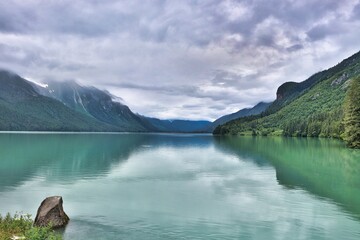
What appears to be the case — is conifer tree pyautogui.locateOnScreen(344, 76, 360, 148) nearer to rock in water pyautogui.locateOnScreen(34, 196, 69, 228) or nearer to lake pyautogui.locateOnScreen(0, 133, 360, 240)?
lake pyautogui.locateOnScreen(0, 133, 360, 240)

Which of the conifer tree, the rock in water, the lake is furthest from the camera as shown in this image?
the conifer tree

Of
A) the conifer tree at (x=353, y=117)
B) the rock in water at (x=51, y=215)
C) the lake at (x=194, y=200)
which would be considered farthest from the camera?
the conifer tree at (x=353, y=117)

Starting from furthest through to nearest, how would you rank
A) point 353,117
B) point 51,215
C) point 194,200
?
point 353,117 < point 194,200 < point 51,215

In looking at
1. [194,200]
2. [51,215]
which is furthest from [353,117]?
[51,215]

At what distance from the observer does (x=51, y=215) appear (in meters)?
25.5

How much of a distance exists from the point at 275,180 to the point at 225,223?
24965 millimetres

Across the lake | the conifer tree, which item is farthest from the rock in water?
the conifer tree

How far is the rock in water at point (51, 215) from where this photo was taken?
2508 cm

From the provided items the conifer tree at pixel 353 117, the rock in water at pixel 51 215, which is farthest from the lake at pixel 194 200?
the conifer tree at pixel 353 117

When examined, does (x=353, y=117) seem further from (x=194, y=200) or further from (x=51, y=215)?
(x=51, y=215)

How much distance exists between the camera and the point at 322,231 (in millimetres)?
25984

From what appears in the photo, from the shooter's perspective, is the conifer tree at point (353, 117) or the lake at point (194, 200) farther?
the conifer tree at point (353, 117)

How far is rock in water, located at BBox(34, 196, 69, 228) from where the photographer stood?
82.3 feet

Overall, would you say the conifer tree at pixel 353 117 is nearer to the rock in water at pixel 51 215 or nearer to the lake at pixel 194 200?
the lake at pixel 194 200
